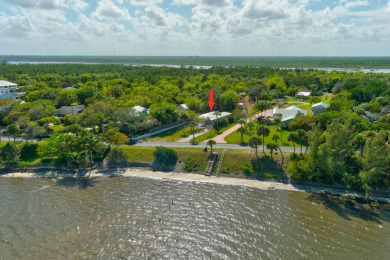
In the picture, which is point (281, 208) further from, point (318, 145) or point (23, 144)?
point (23, 144)

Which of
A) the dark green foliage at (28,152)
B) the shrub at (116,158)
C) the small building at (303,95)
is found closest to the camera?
the shrub at (116,158)

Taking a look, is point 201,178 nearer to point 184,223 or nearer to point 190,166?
point 190,166

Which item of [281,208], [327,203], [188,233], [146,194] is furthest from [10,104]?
[327,203]

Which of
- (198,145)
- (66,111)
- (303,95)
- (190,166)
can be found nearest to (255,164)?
(190,166)

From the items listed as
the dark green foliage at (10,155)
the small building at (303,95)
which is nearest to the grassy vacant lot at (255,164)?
the dark green foliage at (10,155)

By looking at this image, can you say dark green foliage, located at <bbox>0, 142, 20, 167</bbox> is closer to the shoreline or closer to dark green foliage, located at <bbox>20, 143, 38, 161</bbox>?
dark green foliage, located at <bbox>20, 143, 38, 161</bbox>

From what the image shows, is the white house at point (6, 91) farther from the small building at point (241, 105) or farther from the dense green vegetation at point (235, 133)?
the small building at point (241, 105)

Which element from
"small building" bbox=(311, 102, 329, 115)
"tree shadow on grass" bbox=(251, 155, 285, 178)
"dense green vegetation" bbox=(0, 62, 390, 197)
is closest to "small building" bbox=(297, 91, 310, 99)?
"dense green vegetation" bbox=(0, 62, 390, 197)
